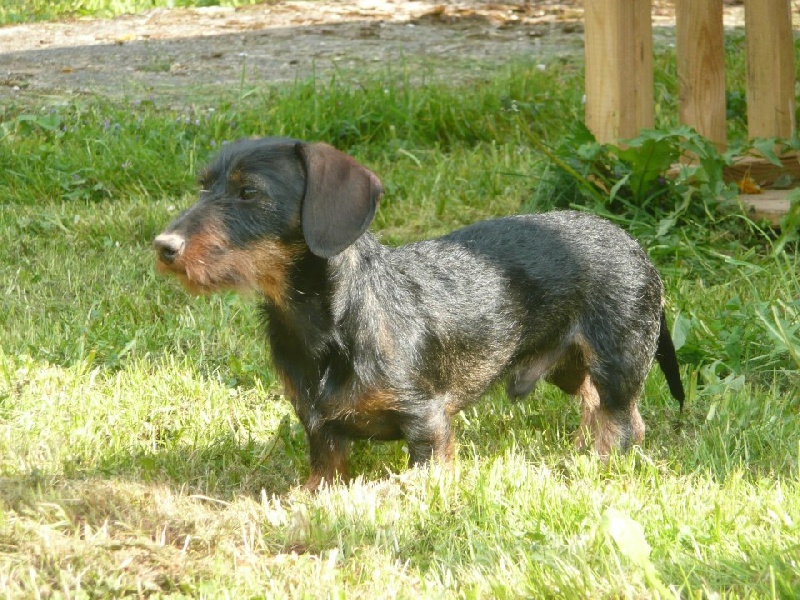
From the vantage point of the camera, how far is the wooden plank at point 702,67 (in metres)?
6.39

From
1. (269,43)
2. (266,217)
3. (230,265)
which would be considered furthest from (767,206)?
(269,43)

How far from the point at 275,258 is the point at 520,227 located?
3.74 ft

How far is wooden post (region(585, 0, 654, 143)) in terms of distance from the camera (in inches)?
243

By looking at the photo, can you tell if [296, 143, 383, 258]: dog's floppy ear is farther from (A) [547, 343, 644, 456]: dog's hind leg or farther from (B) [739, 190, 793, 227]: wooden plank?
(B) [739, 190, 793, 227]: wooden plank

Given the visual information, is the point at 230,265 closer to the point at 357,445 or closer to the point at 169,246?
the point at 169,246

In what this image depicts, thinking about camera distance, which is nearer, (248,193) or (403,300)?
(248,193)

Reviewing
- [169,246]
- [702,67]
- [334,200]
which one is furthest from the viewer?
[702,67]

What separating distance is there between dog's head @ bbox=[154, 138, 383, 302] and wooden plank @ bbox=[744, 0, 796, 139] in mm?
3576

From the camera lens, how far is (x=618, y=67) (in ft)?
20.3

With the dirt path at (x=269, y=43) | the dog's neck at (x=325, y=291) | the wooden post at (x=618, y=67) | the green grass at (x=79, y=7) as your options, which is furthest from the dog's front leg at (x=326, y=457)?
the green grass at (x=79, y=7)

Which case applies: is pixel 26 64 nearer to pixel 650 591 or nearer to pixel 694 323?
pixel 694 323

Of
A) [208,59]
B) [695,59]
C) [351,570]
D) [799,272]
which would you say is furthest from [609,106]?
[208,59]

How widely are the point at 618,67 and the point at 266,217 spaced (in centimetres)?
308

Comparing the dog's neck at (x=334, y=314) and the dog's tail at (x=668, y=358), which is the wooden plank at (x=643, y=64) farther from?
the dog's neck at (x=334, y=314)
